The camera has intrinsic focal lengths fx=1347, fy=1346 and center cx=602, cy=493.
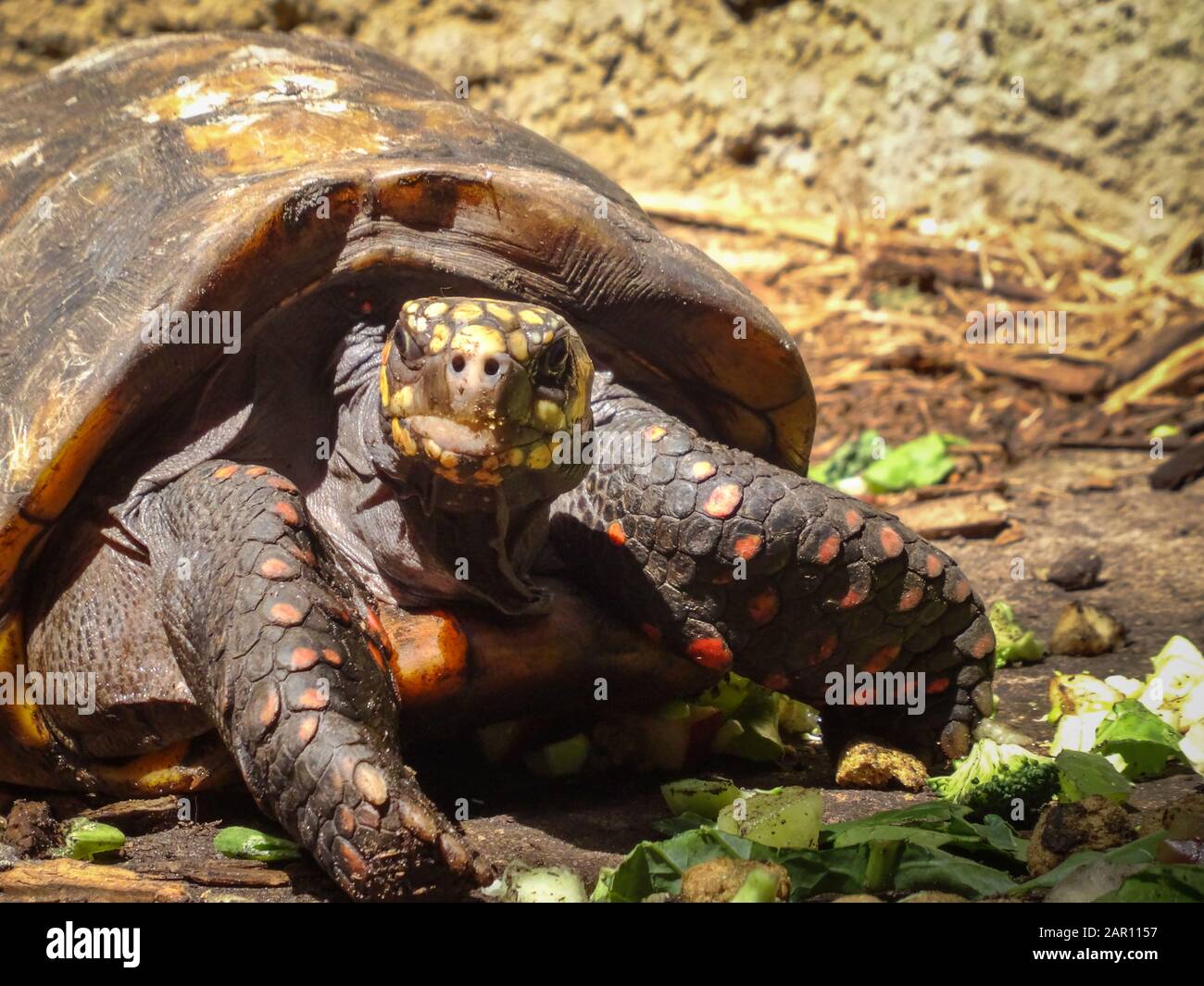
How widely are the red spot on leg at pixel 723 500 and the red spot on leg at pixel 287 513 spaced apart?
1023mm

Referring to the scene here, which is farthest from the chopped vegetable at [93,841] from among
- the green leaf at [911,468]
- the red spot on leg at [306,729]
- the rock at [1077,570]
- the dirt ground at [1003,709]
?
the green leaf at [911,468]

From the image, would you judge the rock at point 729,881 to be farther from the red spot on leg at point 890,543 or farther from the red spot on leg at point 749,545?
the red spot on leg at point 890,543

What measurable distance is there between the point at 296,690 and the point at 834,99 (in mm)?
7499

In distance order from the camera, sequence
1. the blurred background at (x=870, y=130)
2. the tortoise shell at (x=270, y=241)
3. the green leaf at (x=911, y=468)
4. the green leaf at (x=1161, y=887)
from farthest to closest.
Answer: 1. the blurred background at (x=870, y=130)
2. the green leaf at (x=911, y=468)
3. the tortoise shell at (x=270, y=241)
4. the green leaf at (x=1161, y=887)

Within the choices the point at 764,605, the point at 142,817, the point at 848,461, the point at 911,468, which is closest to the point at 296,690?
the point at 142,817

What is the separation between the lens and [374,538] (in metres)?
3.51

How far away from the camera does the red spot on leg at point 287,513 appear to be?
312 centimetres

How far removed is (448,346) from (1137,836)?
174cm

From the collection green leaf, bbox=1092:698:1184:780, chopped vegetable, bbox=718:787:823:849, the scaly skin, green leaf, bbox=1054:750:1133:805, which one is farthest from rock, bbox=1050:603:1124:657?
chopped vegetable, bbox=718:787:823:849

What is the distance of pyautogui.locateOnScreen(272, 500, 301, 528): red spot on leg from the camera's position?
312 cm

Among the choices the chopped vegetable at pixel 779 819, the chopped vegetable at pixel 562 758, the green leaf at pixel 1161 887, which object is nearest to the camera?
A: the green leaf at pixel 1161 887

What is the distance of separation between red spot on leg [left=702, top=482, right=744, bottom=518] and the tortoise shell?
58 centimetres
